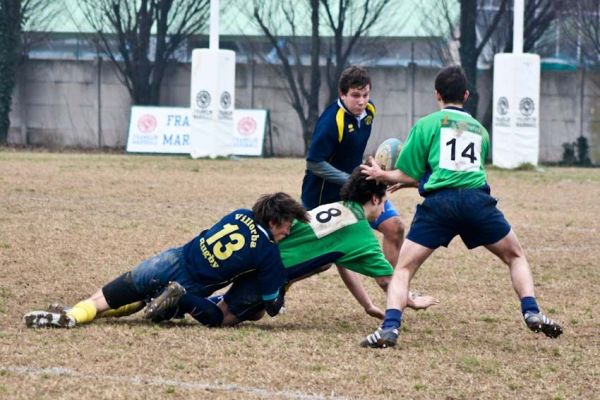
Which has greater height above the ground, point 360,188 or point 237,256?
point 360,188

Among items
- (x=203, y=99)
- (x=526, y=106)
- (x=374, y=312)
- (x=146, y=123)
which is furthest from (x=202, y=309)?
(x=146, y=123)

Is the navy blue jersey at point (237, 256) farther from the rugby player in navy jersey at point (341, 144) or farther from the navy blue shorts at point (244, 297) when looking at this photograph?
the rugby player in navy jersey at point (341, 144)

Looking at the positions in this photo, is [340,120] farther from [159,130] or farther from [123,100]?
[123,100]

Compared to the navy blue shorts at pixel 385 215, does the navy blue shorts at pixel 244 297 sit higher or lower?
lower

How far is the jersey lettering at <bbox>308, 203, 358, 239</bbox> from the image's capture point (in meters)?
7.70

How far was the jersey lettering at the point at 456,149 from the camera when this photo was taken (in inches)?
282

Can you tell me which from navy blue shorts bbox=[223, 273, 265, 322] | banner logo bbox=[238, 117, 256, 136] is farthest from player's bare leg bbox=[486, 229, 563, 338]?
banner logo bbox=[238, 117, 256, 136]

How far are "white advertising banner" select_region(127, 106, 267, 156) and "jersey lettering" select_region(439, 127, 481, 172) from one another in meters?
21.9

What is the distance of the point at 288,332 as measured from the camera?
7.52 metres

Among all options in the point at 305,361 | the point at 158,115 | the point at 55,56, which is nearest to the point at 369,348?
the point at 305,361

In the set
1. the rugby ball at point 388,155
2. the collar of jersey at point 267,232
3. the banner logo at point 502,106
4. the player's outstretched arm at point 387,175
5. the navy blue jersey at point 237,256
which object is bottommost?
the navy blue jersey at point 237,256

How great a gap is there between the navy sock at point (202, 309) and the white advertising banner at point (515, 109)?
17528 mm

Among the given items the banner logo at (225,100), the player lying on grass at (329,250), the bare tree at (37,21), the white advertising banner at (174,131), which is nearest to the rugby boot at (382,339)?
the player lying on grass at (329,250)

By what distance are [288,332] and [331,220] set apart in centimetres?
76
